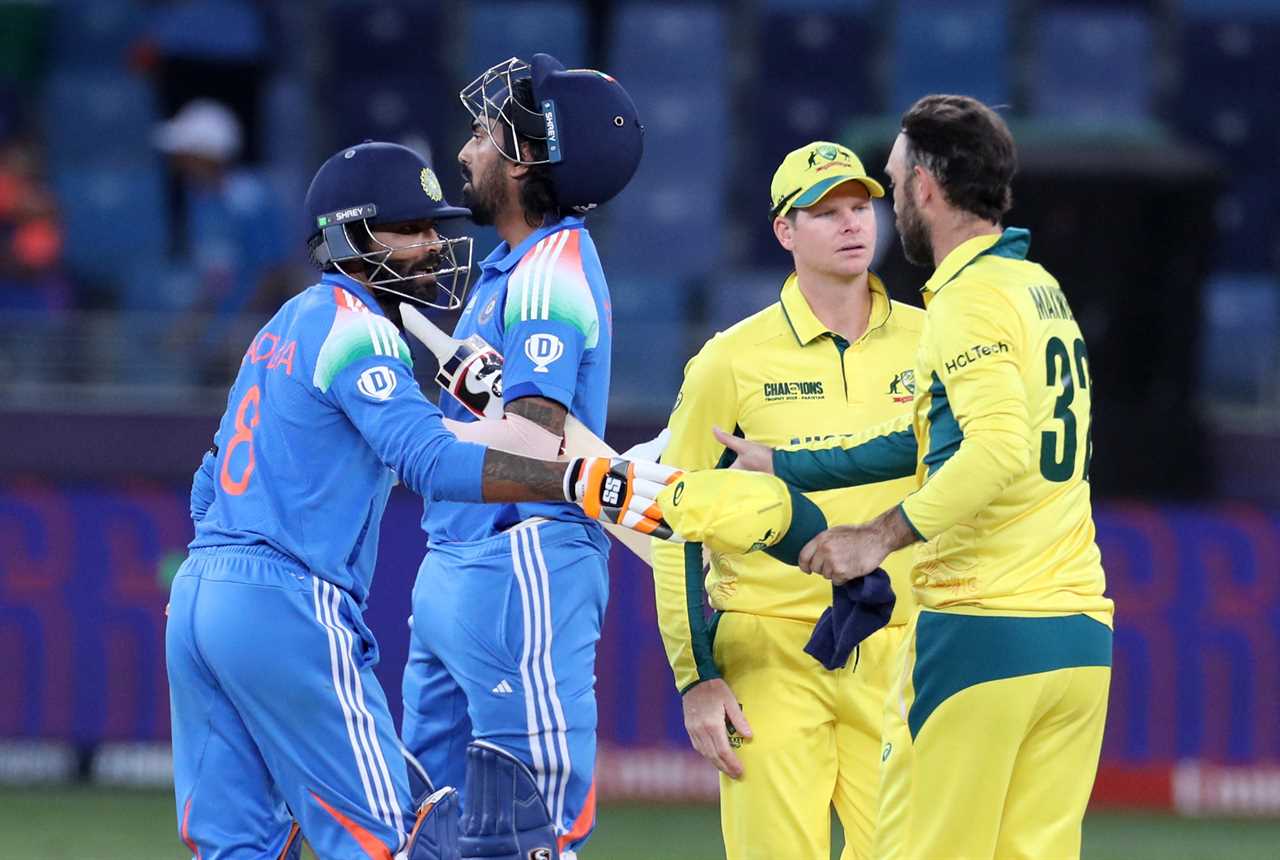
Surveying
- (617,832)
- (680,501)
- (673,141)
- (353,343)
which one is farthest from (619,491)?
(673,141)

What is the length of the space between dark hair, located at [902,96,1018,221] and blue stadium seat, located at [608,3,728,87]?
29.7 feet

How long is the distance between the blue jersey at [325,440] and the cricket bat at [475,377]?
497 millimetres

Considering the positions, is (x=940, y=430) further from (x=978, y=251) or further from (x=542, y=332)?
(x=542, y=332)

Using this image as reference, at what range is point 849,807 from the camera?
552 cm

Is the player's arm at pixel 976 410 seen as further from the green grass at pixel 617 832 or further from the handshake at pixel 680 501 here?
the green grass at pixel 617 832

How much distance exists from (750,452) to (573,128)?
1.02 m

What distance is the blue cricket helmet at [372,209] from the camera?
5.21 meters

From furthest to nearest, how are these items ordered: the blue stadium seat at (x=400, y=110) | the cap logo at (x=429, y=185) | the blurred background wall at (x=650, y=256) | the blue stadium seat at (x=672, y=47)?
the blue stadium seat at (x=672, y=47), the blue stadium seat at (x=400, y=110), the blurred background wall at (x=650, y=256), the cap logo at (x=429, y=185)

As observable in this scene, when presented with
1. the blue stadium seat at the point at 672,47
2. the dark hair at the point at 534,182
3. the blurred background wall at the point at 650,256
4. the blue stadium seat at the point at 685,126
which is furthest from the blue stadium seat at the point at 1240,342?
the dark hair at the point at 534,182

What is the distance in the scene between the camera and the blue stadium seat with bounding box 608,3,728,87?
13914 millimetres

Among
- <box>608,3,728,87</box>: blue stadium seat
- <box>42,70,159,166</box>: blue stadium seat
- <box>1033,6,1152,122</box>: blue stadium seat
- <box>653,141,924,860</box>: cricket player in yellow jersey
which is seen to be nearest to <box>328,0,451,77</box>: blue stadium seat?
<box>608,3,728,87</box>: blue stadium seat

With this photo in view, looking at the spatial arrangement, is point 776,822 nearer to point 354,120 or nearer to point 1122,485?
point 1122,485

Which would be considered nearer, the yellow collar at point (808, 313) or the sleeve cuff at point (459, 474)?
the sleeve cuff at point (459, 474)

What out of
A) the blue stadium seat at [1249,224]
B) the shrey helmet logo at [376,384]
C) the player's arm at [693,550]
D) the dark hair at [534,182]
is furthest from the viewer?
the blue stadium seat at [1249,224]
